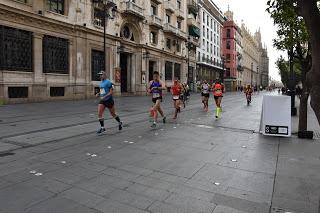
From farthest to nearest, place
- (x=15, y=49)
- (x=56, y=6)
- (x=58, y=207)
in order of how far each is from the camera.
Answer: (x=56, y=6)
(x=15, y=49)
(x=58, y=207)

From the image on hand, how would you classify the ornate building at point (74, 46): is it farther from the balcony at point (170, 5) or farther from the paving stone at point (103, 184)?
the paving stone at point (103, 184)

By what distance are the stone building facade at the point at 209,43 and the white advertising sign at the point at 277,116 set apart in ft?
155

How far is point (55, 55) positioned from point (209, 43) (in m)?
46.2

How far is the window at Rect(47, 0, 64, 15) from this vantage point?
22.2 meters

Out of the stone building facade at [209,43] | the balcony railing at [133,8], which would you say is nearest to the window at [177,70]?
the stone building facade at [209,43]

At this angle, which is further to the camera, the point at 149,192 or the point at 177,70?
the point at 177,70

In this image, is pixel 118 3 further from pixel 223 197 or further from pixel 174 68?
pixel 223 197

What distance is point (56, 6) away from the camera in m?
22.8

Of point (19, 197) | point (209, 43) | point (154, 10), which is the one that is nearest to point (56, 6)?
point (154, 10)

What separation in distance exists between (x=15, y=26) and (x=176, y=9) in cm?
2865

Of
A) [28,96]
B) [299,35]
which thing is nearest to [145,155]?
[299,35]

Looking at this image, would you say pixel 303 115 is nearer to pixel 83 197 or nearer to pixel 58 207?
pixel 83 197

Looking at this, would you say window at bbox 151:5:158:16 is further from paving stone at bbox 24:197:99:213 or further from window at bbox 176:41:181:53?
paving stone at bbox 24:197:99:213

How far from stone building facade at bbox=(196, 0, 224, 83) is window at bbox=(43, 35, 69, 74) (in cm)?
3497
